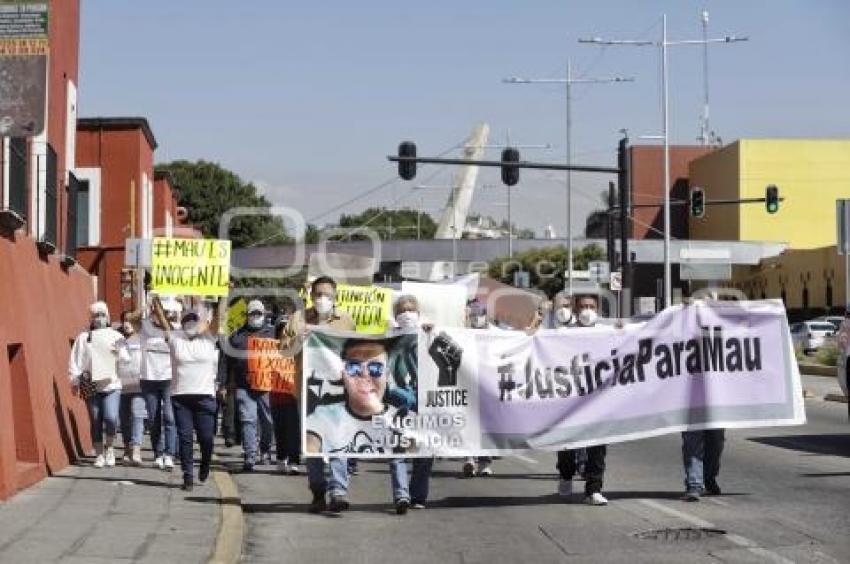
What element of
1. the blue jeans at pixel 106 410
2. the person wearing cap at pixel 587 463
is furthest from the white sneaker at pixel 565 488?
the blue jeans at pixel 106 410

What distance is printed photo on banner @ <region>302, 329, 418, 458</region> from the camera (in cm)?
1194

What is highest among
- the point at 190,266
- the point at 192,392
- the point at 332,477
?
the point at 190,266

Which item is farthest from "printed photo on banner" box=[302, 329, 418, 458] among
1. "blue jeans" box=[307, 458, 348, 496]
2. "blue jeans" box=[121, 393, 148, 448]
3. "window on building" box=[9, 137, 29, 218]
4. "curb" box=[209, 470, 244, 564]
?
"window on building" box=[9, 137, 29, 218]

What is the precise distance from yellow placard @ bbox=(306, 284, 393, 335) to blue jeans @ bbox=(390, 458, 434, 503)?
26.1 ft

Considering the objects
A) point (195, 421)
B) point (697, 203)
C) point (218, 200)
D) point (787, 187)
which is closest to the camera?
point (195, 421)

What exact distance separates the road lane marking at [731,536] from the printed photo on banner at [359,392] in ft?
7.31

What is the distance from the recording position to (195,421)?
1338 centimetres

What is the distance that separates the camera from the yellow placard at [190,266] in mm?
20453

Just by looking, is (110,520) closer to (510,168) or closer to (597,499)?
(597,499)

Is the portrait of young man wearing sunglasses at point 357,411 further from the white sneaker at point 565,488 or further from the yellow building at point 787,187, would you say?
the yellow building at point 787,187

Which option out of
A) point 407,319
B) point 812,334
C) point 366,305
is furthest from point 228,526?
point 812,334

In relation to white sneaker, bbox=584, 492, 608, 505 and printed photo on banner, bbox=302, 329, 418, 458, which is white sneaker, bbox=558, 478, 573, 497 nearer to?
white sneaker, bbox=584, 492, 608, 505

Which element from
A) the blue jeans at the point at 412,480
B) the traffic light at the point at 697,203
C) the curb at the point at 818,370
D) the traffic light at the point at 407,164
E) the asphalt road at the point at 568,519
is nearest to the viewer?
the asphalt road at the point at 568,519

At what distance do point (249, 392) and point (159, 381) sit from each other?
1.03 metres
